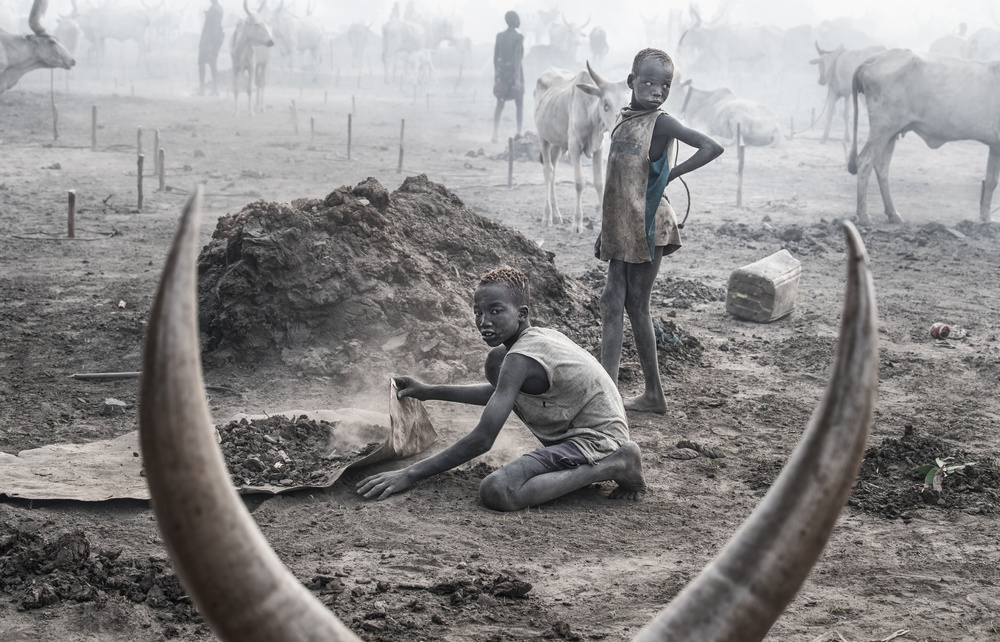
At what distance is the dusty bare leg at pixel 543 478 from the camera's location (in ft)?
12.4

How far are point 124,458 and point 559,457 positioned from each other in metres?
2.05

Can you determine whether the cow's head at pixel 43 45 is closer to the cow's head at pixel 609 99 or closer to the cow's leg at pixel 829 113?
the cow's head at pixel 609 99

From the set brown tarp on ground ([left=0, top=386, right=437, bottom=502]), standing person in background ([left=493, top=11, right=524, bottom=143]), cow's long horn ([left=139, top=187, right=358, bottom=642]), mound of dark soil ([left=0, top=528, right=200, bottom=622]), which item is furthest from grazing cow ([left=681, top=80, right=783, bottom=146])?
cow's long horn ([left=139, top=187, right=358, bottom=642])

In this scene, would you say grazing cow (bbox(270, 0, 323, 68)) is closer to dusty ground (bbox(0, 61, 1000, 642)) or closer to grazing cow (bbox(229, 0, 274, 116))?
grazing cow (bbox(229, 0, 274, 116))

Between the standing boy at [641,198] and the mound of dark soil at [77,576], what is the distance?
9.15 feet

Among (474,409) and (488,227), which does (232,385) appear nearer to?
(474,409)

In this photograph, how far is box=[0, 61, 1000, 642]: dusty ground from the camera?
9.80 ft

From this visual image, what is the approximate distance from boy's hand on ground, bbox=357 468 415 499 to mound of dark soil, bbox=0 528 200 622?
0.94 m

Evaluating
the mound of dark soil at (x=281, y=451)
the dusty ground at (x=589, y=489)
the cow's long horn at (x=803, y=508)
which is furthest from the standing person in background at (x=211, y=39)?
the cow's long horn at (x=803, y=508)

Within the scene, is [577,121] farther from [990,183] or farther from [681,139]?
[681,139]

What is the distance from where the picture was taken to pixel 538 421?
13.5ft

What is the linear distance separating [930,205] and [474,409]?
1193cm

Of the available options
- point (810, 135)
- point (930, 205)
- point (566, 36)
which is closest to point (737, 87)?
point (566, 36)

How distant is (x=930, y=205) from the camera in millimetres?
14562
